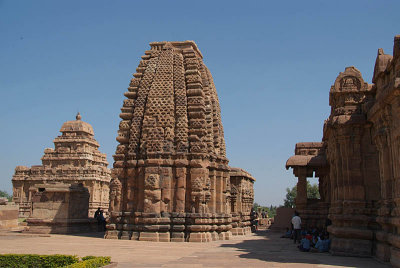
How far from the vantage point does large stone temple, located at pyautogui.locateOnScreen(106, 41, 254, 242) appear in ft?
51.1

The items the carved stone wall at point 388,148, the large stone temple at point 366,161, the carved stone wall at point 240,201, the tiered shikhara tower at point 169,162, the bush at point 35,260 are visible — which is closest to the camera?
the bush at point 35,260

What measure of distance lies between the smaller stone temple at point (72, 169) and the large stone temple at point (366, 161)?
28656 millimetres

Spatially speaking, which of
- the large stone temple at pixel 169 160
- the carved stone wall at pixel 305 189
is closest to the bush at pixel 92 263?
the large stone temple at pixel 169 160

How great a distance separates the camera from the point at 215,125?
18828 millimetres

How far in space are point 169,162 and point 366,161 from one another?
7.87 m

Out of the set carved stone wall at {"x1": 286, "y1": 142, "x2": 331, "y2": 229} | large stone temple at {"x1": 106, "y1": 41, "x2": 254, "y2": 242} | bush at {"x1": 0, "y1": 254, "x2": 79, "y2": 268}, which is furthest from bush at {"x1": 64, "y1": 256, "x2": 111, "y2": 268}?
carved stone wall at {"x1": 286, "y1": 142, "x2": 331, "y2": 229}

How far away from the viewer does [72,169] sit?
119 ft

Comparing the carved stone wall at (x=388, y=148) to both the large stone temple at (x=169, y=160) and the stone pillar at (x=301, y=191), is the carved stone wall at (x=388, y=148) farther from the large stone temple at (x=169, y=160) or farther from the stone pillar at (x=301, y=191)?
the stone pillar at (x=301, y=191)

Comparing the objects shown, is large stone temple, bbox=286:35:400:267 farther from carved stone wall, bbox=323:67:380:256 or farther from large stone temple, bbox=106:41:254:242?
large stone temple, bbox=106:41:254:242

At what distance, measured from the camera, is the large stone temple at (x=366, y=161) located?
901cm

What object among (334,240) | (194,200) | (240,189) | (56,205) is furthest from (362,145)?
(56,205)

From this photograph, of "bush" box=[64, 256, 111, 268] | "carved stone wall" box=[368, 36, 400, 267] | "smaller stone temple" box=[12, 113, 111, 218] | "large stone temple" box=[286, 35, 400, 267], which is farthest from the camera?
"smaller stone temple" box=[12, 113, 111, 218]

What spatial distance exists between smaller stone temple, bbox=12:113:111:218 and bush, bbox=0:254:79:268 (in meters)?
28.2

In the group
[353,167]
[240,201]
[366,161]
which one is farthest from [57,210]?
[366,161]
